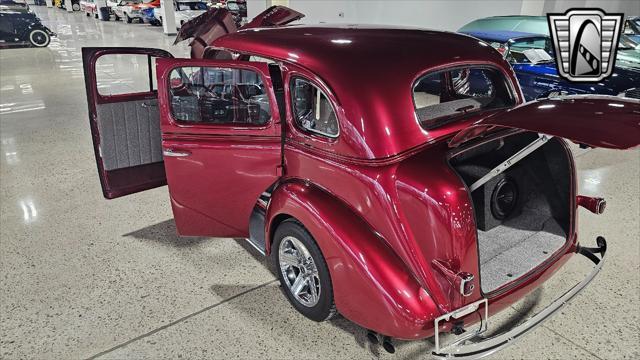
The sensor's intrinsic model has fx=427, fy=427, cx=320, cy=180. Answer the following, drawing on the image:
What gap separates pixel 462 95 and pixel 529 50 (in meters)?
4.02

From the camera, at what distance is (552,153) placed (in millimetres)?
2430

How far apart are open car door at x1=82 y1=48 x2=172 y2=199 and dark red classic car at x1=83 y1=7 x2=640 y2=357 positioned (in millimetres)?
12

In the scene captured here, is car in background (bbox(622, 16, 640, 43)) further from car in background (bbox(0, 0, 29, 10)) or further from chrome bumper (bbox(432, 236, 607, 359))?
car in background (bbox(0, 0, 29, 10))

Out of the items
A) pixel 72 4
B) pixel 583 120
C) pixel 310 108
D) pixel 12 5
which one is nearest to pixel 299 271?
pixel 310 108

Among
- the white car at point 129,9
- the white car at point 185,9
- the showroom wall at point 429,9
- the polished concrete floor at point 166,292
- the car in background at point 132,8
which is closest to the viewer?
the polished concrete floor at point 166,292

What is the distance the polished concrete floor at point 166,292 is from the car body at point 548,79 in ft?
6.31

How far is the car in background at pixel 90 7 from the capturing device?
2747cm

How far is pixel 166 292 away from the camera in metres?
2.72

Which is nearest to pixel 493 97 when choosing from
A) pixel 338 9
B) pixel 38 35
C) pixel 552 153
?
pixel 552 153

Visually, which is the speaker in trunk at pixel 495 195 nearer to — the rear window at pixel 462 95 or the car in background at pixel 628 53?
the rear window at pixel 462 95

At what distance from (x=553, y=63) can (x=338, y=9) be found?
835cm

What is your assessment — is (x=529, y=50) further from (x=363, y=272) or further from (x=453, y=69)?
(x=363, y=272)

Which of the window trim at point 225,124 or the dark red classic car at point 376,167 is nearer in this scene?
the dark red classic car at point 376,167

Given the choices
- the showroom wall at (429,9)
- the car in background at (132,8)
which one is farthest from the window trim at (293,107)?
the car in background at (132,8)
